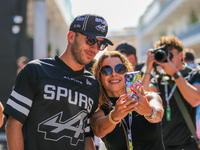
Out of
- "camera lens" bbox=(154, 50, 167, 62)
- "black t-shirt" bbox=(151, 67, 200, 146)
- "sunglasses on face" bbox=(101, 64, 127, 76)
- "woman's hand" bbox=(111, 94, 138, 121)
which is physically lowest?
"black t-shirt" bbox=(151, 67, 200, 146)

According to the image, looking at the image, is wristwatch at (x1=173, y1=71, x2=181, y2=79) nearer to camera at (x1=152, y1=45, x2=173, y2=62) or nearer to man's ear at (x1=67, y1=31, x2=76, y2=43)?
camera at (x1=152, y1=45, x2=173, y2=62)

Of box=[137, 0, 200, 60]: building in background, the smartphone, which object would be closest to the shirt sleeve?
the smartphone

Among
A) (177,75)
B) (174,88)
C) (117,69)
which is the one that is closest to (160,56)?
(177,75)

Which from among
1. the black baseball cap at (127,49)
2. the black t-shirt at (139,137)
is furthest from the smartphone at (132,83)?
the black baseball cap at (127,49)

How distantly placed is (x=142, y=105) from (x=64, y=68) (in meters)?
0.75

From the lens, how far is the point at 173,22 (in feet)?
110

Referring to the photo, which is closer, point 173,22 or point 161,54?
point 161,54

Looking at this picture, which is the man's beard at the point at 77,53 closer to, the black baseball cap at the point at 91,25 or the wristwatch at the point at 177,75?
the black baseball cap at the point at 91,25

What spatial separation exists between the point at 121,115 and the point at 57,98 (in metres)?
0.53

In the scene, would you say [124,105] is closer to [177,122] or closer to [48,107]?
[48,107]

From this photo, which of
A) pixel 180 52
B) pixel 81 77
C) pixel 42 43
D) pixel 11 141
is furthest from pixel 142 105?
pixel 42 43

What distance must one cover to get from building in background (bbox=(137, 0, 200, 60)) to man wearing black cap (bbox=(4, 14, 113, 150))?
20.7 m

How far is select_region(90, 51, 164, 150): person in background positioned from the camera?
7.62ft

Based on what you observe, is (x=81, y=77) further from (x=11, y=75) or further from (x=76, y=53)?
(x=11, y=75)
